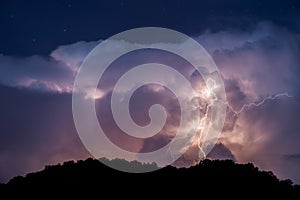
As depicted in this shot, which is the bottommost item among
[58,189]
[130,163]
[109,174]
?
[58,189]

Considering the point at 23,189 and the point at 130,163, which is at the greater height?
the point at 130,163

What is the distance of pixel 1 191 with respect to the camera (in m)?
51.2

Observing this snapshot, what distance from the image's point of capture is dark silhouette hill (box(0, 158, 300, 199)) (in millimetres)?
46781

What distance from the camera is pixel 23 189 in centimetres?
4994

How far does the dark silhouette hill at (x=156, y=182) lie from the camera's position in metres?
46.8

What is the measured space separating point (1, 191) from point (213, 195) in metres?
23.9

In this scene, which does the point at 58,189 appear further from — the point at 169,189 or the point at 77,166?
the point at 169,189

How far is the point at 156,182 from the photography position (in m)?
48.7

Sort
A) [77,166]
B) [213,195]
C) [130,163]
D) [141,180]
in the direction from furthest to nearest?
[130,163] < [77,166] < [141,180] < [213,195]

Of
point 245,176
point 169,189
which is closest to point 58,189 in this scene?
point 169,189

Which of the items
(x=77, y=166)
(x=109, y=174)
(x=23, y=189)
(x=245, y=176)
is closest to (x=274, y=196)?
(x=245, y=176)

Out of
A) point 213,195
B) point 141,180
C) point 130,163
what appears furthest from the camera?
point 130,163

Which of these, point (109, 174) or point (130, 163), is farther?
point (130, 163)

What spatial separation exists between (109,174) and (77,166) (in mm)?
4429
